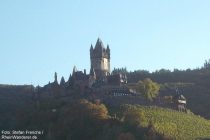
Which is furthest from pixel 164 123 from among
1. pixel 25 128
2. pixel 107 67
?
pixel 107 67

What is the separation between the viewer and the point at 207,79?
18900cm

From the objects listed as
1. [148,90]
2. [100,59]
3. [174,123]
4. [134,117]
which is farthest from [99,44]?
[134,117]

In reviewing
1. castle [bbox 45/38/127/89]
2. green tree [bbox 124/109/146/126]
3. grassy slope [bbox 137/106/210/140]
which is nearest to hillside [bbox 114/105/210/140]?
grassy slope [bbox 137/106/210/140]

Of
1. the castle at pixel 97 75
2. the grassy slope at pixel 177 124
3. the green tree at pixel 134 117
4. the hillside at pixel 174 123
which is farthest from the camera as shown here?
the castle at pixel 97 75

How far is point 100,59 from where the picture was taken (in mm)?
142625

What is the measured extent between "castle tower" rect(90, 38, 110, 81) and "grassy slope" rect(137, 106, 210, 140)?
101 feet

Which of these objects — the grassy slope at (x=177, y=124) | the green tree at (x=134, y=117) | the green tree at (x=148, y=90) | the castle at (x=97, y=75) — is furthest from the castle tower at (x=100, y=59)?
the green tree at (x=134, y=117)

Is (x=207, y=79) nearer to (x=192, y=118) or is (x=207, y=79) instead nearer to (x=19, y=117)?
(x=192, y=118)

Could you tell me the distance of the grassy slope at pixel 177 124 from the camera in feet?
316

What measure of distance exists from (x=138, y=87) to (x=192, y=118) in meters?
22.8

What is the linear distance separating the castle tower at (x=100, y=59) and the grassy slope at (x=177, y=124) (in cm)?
3082

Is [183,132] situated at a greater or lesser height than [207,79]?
lesser

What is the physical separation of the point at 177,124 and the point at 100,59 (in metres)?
43.0

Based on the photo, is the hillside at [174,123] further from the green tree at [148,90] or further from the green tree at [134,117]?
the green tree at [148,90]
